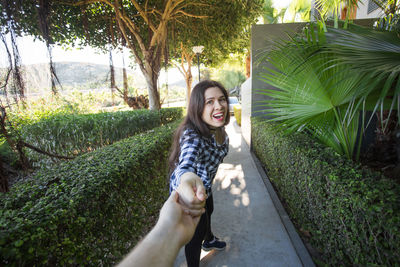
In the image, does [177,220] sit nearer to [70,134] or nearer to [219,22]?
[70,134]

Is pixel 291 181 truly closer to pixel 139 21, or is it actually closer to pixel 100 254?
pixel 100 254

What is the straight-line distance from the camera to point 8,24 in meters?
1.97

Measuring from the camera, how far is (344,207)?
1437 millimetres

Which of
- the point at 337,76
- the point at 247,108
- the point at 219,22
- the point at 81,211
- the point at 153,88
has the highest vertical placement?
the point at 219,22

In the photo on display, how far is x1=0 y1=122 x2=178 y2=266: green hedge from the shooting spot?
3.26 ft

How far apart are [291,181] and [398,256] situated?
5.15 ft

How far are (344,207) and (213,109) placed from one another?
1.27m

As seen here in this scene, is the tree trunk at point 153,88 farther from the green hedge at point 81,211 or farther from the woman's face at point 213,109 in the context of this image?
the woman's face at point 213,109

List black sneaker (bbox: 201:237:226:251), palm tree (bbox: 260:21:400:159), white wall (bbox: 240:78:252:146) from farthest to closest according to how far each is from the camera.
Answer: white wall (bbox: 240:78:252:146)
black sneaker (bbox: 201:237:226:251)
palm tree (bbox: 260:21:400:159)

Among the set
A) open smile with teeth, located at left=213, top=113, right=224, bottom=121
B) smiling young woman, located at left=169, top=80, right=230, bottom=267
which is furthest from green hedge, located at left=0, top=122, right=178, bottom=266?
open smile with teeth, located at left=213, top=113, right=224, bottom=121

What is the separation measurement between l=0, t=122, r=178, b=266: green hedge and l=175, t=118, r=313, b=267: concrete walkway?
0.96 metres

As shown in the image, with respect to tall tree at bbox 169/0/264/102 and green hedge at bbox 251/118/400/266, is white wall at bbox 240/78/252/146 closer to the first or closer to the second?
tall tree at bbox 169/0/264/102

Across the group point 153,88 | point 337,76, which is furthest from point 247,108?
point 337,76

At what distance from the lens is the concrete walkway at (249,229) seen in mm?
2215
